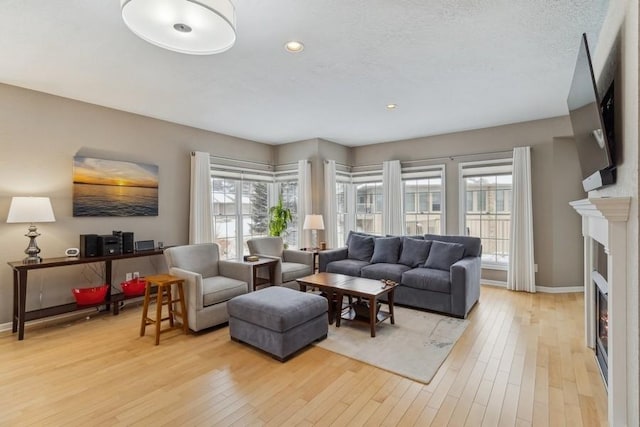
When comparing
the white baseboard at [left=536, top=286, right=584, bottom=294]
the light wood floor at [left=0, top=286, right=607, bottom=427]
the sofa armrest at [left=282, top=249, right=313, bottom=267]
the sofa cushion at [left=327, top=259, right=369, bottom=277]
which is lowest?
the light wood floor at [left=0, top=286, right=607, bottom=427]

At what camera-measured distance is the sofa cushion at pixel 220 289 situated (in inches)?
131

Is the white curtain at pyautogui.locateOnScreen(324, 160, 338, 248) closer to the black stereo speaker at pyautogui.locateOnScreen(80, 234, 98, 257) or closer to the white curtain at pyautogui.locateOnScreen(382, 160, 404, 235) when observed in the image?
the white curtain at pyautogui.locateOnScreen(382, 160, 404, 235)

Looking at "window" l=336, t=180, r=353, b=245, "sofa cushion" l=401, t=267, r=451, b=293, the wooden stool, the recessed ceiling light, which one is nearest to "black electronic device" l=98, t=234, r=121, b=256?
the wooden stool

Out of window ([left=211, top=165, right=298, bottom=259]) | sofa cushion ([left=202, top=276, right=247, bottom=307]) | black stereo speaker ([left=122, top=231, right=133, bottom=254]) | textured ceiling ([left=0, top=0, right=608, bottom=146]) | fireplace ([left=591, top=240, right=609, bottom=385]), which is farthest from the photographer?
window ([left=211, top=165, right=298, bottom=259])

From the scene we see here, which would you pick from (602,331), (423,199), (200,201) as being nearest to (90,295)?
(200,201)

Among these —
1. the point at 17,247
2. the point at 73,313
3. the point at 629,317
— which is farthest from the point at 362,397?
the point at 17,247

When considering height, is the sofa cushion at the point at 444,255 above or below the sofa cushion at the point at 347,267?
above

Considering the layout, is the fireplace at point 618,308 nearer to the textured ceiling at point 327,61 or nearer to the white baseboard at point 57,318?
the textured ceiling at point 327,61

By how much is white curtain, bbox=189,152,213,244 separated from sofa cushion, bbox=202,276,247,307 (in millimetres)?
1310

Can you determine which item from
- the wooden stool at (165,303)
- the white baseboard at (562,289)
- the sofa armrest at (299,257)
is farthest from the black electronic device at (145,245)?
the white baseboard at (562,289)

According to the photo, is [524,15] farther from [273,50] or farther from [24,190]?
[24,190]

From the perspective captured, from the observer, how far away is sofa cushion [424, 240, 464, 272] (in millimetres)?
4113

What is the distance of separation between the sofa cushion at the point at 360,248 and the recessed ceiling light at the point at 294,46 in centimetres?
318

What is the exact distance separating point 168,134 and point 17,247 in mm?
2283
